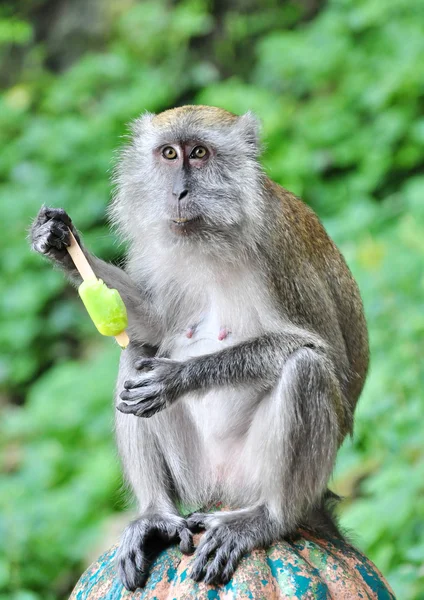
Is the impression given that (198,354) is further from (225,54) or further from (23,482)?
(225,54)

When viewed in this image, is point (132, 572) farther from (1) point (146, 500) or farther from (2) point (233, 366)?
(2) point (233, 366)

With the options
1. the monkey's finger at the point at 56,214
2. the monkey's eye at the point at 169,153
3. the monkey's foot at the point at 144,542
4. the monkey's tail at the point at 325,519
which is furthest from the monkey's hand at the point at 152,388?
the monkey's eye at the point at 169,153

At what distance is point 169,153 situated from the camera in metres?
4.86

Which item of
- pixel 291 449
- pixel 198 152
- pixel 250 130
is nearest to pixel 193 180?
pixel 198 152

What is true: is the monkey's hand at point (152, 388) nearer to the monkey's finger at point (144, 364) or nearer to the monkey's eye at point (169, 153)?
the monkey's finger at point (144, 364)

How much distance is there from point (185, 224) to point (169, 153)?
45 centimetres

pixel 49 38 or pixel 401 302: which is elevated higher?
pixel 49 38

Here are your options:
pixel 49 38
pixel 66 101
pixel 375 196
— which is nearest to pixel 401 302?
pixel 375 196

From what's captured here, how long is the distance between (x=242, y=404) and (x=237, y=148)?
1.35m

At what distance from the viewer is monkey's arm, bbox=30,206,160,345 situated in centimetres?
443

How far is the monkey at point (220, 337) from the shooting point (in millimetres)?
4418

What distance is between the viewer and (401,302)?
7.85m

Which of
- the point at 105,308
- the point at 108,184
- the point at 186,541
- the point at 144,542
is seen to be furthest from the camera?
the point at 108,184

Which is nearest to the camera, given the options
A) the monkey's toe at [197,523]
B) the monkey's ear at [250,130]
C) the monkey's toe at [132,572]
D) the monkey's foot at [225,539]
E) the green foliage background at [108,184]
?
the monkey's foot at [225,539]
